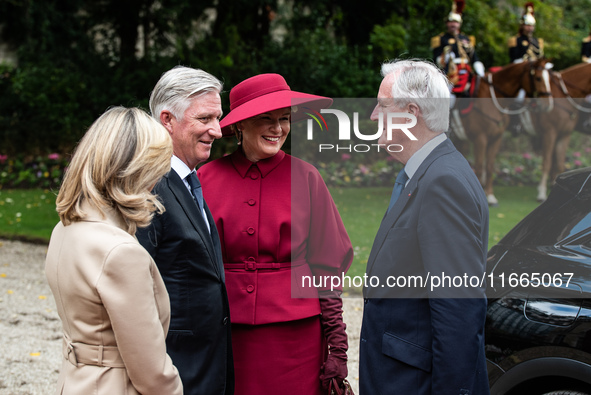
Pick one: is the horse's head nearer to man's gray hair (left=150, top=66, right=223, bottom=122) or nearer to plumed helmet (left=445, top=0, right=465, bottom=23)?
plumed helmet (left=445, top=0, right=465, bottom=23)

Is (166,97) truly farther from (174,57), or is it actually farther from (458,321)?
(174,57)

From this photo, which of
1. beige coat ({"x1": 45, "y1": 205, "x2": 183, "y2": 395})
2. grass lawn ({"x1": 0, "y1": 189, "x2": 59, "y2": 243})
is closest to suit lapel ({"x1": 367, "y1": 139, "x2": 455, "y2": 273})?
beige coat ({"x1": 45, "y1": 205, "x2": 183, "y2": 395})

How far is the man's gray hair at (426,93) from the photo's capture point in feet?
6.87

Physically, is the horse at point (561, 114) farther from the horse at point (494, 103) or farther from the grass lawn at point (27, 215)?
the grass lawn at point (27, 215)

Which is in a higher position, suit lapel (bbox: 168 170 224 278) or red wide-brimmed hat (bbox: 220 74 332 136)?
red wide-brimmed hat (bbox: 220 74 332 136)

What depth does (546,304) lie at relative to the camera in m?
2.50

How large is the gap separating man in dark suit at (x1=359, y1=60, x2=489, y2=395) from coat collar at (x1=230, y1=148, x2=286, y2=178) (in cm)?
53

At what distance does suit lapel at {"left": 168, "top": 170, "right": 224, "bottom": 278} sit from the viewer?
7.04 ft

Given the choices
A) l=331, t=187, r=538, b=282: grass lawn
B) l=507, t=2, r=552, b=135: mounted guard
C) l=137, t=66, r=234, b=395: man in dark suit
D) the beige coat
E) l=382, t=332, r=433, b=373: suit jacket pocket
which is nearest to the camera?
the beige coat

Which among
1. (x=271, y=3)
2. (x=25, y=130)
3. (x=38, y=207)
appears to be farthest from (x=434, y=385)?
(x=25, y=130)

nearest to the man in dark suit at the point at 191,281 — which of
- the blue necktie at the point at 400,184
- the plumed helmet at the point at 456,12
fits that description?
the blue necktie at the point at 400,184

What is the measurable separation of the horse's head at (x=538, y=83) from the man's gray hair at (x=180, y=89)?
10.4 m

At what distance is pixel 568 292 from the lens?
8.09 feet

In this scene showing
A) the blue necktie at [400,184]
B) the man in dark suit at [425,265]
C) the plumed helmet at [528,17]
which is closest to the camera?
the man in dark suit at [425,265]
